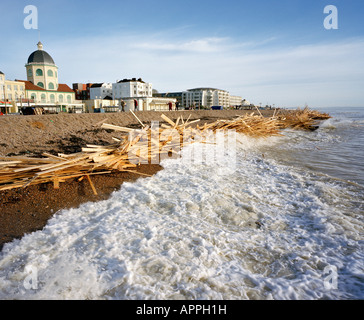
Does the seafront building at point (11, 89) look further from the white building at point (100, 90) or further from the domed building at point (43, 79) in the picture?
the white building at point (100, 90)

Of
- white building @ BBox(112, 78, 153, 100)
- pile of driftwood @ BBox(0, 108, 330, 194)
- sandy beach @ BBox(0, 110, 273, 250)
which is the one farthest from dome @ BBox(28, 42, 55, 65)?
pile of driftwood @ BBox(0, 108, 330, 194)

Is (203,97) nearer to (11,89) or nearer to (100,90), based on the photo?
(100,90)

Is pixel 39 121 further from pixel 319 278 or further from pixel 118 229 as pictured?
pixel 319 278

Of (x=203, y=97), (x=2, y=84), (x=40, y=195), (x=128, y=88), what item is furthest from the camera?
(x=203, y=97)

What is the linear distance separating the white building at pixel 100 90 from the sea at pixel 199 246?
309 ft

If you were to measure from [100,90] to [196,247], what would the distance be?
97814 millimetres

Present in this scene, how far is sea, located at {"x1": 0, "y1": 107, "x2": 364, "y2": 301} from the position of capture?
1.95 metres

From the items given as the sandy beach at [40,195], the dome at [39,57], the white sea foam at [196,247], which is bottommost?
the white sea foam at [196,247]

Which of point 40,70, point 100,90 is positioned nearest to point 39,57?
point 40,70

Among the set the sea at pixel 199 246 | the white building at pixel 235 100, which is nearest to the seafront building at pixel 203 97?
the white building at pixel 235 100

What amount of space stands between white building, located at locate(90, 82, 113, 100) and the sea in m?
94.3

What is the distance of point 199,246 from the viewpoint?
2.49 m

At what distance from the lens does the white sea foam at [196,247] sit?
6.41 ft
